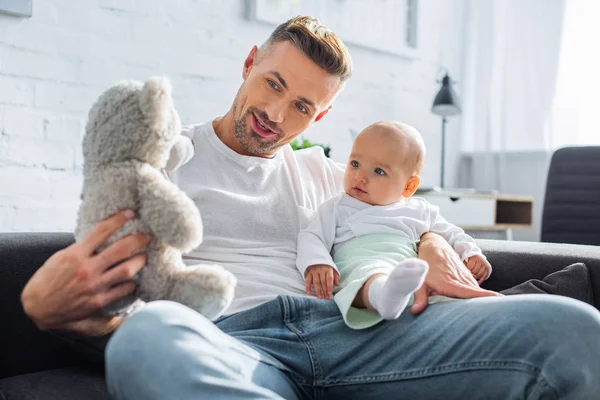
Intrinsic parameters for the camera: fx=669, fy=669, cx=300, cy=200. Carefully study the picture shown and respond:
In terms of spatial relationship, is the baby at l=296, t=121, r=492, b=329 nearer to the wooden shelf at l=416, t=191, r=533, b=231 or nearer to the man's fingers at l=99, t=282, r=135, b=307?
the man's fingers at l=99, t=282, r=135, b=307

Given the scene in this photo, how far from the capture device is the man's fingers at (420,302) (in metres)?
1.15

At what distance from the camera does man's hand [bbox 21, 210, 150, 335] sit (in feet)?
2.75

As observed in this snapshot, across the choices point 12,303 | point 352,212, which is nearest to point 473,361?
point 352,212

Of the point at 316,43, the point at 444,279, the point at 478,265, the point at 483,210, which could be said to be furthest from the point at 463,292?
the point at 483,210

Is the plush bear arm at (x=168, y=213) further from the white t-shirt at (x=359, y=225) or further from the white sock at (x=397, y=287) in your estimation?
the white t-shirt at (x=359, y=225)

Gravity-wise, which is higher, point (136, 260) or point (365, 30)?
point (365, 30)

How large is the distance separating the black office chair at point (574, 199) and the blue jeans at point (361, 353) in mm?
1298

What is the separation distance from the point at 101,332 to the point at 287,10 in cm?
203

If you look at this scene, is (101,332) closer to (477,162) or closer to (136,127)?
(136,127)

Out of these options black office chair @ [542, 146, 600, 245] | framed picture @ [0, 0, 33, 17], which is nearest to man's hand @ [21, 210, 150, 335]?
framed picture @ [0, 0, 33, 17]

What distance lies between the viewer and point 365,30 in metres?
3.13

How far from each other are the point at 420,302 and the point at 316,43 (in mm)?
565

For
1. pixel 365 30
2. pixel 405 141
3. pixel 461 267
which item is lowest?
pixel 461 267

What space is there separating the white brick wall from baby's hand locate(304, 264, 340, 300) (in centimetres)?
119
